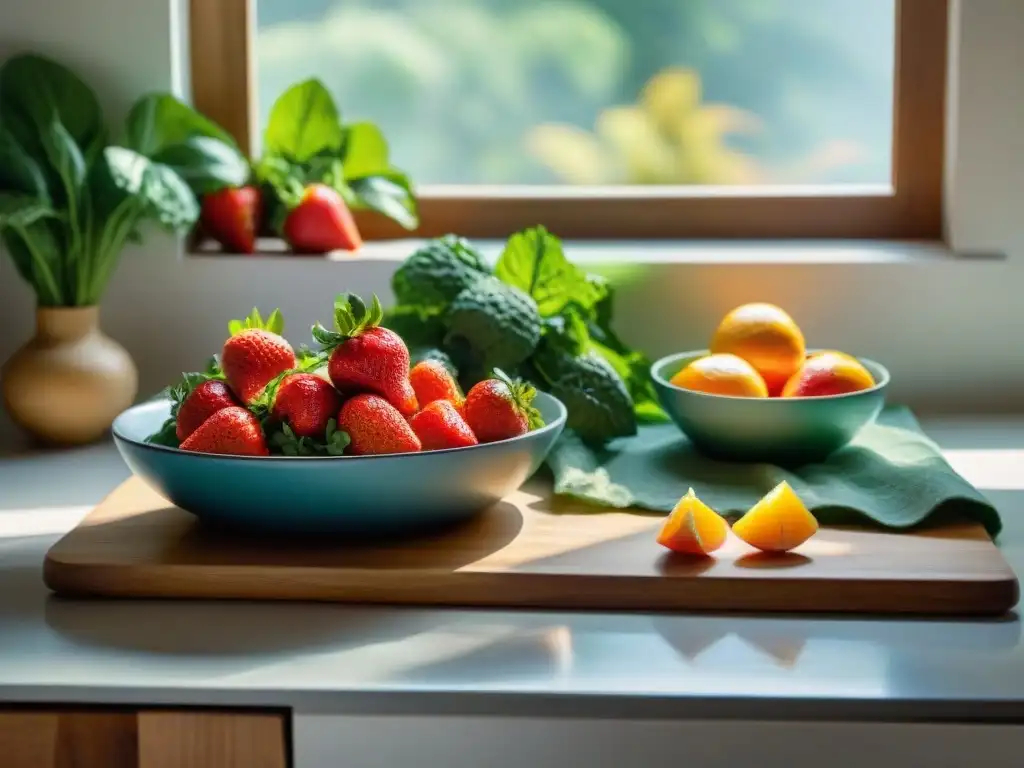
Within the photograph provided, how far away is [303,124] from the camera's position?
67.1 inches

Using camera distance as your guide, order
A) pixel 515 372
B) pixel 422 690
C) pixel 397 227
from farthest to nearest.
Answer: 1. pixel 397 227
2. pixel 515 372
3. pixel 422 690

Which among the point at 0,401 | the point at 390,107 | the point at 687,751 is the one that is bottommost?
the point at 687,751

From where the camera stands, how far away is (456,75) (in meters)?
1.87

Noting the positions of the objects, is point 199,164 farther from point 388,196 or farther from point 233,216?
point 388,196

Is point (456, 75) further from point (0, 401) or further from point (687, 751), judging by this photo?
point (687, 751)

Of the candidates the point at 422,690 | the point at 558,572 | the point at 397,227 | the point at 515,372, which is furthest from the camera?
the point at 397,227

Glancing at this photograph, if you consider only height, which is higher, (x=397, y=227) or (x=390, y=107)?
(x=390, y=107)

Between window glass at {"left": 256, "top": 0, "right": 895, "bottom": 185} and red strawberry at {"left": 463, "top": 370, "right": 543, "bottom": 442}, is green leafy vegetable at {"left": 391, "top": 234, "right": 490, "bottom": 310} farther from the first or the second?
window glass at {"left": 256, "top": 0, "right": 895, "bottom": 185}

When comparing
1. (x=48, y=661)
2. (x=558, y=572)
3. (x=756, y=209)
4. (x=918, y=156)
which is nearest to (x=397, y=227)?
(x=756, y=209)

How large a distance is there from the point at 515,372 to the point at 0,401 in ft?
2.20

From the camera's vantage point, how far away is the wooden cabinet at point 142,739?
2.99ft

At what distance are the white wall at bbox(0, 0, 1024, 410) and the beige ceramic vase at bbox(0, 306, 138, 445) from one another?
169 mm

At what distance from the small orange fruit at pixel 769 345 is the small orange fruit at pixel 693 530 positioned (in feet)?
1.01

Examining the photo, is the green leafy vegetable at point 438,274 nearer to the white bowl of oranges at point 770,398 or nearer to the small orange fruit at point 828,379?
the white bowl of oranges at point 770,398
